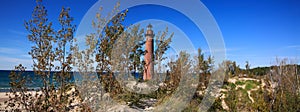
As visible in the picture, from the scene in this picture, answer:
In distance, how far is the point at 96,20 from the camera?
3.66 m

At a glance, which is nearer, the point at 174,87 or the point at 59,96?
the point at 59,96

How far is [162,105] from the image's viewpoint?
533 centimetres

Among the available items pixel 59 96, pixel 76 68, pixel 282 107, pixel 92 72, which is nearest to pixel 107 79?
pixel 92 72

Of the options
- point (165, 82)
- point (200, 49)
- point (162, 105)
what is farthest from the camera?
point (200, 49)

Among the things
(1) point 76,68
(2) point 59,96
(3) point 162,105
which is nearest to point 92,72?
(1) point 76,68

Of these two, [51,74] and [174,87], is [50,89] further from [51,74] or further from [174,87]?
[174,87]

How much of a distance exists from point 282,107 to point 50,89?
5734mm

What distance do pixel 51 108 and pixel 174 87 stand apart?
11.7ft

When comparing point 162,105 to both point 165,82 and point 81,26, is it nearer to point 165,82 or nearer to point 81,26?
point 165,82

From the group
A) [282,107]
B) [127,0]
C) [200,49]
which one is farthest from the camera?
[200,49]

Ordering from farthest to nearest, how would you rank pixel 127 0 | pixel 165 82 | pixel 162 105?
pixel 165 82 → pixel 162 105 → pixel 127 0

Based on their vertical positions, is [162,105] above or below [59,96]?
below

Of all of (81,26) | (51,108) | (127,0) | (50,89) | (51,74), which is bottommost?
(51,108)

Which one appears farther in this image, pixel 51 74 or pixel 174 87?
pixel 174 87
